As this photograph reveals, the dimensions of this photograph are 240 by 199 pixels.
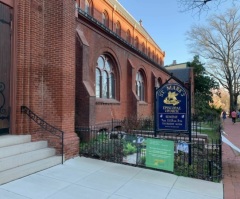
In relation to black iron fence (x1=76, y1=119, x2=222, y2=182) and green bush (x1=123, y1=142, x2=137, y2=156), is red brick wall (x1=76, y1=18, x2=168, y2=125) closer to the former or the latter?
black iron fence (x1=76, y1=119, x2=222, y2=182)

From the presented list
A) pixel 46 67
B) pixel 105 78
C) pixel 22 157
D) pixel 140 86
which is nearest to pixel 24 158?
pixel 22 157

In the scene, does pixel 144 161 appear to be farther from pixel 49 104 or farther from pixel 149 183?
pixel 49 104

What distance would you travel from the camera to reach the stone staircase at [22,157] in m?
5.64

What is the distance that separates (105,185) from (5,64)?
4.50 metres

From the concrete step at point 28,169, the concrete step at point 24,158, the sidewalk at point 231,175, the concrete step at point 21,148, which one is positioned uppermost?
the concrete step at point 21,148

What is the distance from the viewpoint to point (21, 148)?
6586 mm

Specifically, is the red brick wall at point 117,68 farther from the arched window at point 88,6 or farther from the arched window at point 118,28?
the arched window at point 118,28

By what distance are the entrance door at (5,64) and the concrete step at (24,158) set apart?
1.28 metres

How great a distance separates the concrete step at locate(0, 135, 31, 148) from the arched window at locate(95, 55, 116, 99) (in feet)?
21.6

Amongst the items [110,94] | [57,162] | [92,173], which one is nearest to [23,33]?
[57,162]

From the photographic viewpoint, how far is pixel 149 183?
592cm

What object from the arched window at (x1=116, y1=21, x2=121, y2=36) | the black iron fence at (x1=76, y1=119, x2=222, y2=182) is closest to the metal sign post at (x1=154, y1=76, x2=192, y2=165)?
the black iron fence at (x1=76, y1=119, x2=222, y2=182)

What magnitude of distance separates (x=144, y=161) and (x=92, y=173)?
5.59 feet

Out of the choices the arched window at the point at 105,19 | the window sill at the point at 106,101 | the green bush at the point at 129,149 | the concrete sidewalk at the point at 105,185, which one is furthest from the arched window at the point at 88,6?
the concrete sidewalk at the point at 105,185
